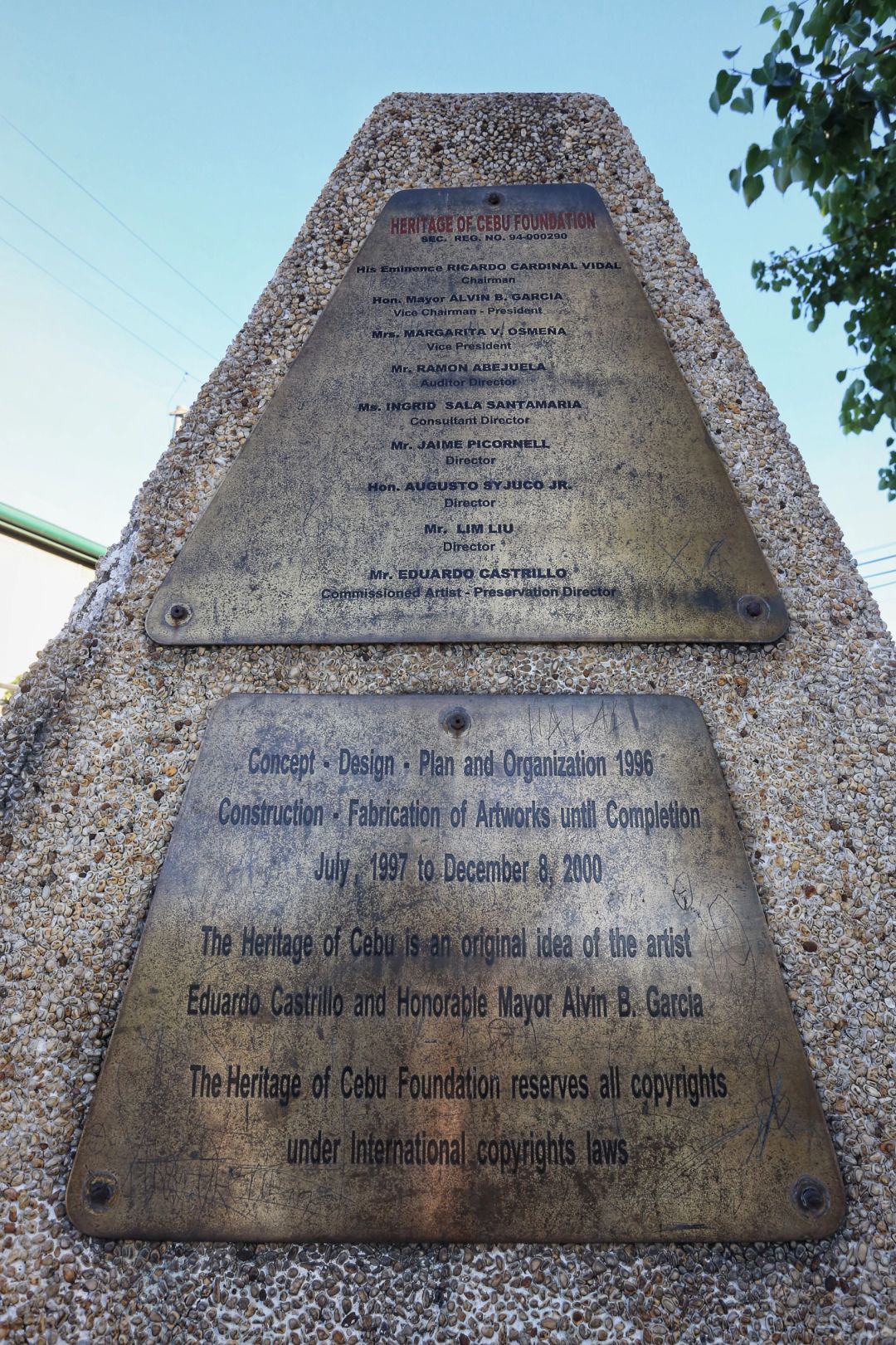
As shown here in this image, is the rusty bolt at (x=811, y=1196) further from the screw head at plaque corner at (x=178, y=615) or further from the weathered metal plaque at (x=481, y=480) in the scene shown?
the screw head at plaque corner at (x=178, y=615)

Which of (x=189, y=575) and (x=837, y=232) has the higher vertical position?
(x=837, y=232)

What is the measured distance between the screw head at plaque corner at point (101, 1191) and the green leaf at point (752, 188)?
10.2 ft

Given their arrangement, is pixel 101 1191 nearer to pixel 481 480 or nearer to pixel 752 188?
pixel 481 480

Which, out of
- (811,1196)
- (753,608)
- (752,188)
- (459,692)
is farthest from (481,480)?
(811,1196)

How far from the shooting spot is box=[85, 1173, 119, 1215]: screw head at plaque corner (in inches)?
63.7

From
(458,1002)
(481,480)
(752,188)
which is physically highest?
(752,188)

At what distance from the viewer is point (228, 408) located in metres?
2.49

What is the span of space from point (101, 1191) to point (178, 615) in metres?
1.31

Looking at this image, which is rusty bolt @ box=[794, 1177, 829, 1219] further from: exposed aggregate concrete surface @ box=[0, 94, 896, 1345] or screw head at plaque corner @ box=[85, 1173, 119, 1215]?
screw head at plaque corner @ box=[85, 1173, 119, 1215]

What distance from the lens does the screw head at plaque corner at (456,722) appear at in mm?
2006

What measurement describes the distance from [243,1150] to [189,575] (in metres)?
1.39

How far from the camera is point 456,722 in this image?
79.2 inches

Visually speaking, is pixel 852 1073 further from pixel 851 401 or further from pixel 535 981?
pixel 851 401

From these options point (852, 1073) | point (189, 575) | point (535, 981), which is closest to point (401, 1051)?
point (535, 981)
